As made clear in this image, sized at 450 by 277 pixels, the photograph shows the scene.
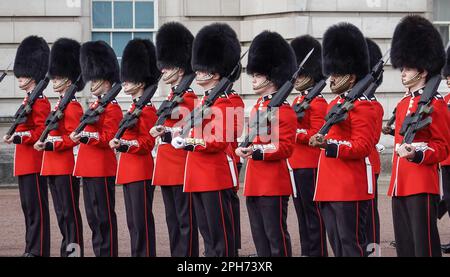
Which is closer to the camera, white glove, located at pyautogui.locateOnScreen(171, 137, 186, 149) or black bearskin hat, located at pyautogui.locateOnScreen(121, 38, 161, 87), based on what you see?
white glove, located at pyautogui.locateOnScreen(171, 137, 186, 149)

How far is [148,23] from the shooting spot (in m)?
15.3

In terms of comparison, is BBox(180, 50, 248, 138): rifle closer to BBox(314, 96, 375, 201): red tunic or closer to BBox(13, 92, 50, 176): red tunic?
BBox(314, 96, 375, 201): red tunic

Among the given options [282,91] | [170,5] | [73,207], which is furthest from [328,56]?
[170,5]

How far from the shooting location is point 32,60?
999 cm

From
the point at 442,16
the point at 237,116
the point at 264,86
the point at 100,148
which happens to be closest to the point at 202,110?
the point at 237,116

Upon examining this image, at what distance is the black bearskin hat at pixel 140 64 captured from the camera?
901 cm

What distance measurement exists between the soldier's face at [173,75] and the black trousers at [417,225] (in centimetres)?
224

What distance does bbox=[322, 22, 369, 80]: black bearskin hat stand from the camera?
7789 mm

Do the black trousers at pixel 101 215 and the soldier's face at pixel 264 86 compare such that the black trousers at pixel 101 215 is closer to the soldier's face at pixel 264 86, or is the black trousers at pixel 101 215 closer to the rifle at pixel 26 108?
the rifle at pixel 26 108

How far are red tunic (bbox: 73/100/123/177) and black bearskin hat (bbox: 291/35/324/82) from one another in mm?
1624

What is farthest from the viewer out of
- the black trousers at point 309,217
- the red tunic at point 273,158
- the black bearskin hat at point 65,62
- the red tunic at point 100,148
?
the black bearskin hat at point 65,62

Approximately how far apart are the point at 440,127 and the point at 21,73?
3971mm

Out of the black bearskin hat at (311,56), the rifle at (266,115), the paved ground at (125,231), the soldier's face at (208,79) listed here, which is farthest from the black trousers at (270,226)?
the black bearskin hat at (311,56)

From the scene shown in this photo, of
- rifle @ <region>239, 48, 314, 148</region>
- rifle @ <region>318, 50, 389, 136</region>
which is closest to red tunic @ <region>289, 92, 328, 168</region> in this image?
rifle @ <region>239, 48, 314, 148</region>
